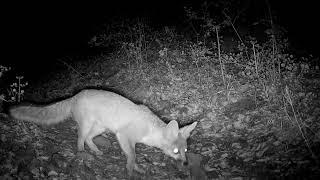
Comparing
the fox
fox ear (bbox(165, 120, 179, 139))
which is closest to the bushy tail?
the fox

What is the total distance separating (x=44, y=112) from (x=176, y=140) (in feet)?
11.0

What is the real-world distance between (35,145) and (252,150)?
4.66m

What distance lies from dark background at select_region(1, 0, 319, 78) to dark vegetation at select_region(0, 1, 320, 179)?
218 cm

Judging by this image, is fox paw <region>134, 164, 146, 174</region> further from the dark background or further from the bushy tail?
the dark background

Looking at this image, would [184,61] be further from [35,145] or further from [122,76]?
[35,145]

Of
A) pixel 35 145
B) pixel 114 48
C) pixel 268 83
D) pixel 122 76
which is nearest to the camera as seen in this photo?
pixel 35 145

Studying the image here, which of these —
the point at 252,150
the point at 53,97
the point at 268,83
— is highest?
the point at 268,83

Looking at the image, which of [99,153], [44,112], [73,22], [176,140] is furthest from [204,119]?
[73,22]

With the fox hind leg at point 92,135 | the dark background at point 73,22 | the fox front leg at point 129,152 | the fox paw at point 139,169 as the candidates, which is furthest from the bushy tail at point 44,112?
the dark background at point 73,22

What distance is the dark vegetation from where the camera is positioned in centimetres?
605

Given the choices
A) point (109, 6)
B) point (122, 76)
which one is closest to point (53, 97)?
point (122, 76)

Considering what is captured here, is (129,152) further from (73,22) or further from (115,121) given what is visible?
(73,22)

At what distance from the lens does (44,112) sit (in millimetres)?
7664

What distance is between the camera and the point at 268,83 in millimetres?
8867
